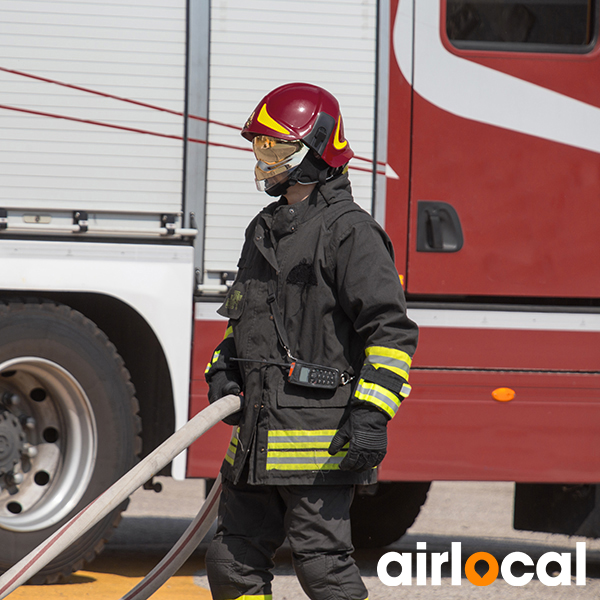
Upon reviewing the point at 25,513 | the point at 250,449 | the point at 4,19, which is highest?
Answer: the point at 4,19

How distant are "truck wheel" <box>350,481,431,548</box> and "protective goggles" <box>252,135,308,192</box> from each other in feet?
10.2

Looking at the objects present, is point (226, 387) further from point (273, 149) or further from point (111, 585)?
point (111, 585)

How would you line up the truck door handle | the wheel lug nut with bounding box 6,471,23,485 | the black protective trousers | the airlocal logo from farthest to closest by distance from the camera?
the airlocal logo
the truck door handle
the wheel lug nut with bounding box 6,471,23,485
the black protective trousers

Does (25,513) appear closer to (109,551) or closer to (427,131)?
(109,551)

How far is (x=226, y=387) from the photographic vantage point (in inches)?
125

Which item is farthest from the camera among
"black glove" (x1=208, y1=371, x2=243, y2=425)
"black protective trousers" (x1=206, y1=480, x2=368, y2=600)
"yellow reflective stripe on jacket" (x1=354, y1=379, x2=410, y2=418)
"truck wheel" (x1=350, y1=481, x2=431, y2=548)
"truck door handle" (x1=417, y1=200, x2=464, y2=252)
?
"truck wheel" (x1=350, y1=481, x2=431, y2=548)

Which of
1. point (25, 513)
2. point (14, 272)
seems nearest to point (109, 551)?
point (25, 513)

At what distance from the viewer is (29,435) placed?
4.56 m

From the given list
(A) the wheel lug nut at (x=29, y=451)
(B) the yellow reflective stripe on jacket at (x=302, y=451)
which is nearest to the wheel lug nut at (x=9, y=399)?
(A) the wheel lug nut at (x=29, y=451)

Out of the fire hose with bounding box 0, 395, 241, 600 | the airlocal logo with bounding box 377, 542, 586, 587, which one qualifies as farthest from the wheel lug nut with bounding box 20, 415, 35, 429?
the airlocal logo with bounding box 377, 542, 586, 587

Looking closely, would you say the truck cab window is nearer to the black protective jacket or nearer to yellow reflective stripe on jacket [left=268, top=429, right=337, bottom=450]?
→ the black protective jacket

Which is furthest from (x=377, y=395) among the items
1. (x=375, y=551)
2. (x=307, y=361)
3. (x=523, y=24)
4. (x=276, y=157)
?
(x=375, y=551)

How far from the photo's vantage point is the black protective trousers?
2.90 metres

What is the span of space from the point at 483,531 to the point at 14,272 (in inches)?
170
